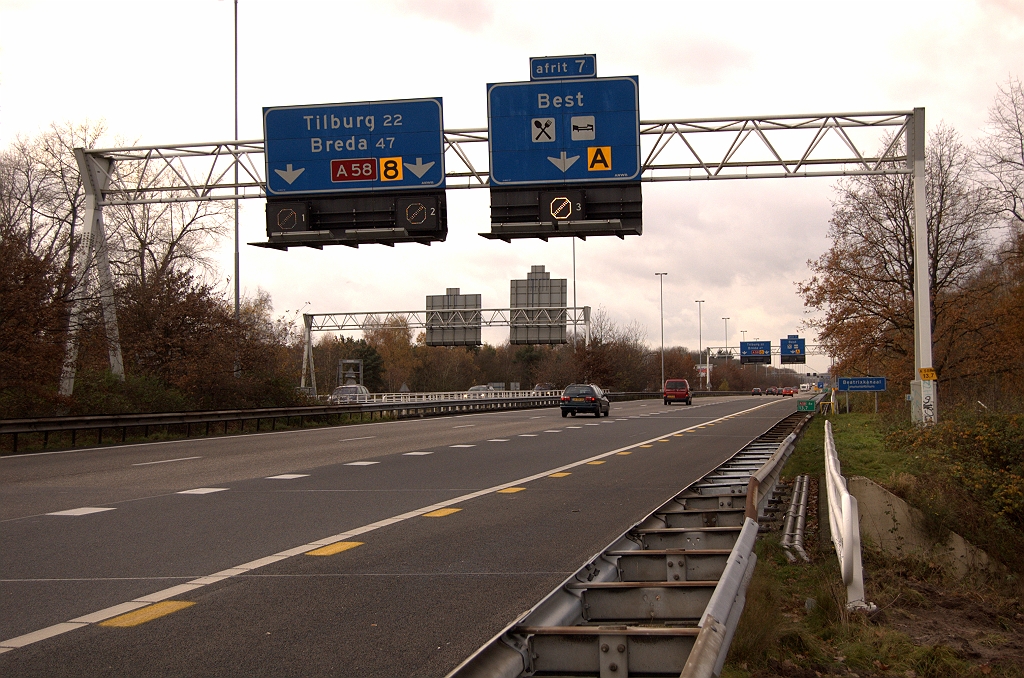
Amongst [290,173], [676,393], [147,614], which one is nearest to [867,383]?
[290,173]

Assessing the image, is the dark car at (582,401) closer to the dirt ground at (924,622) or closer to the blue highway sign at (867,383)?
the blue highway sign at (867,383)

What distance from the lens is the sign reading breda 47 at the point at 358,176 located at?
2419 centimetres

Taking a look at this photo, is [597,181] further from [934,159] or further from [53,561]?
[934,159]

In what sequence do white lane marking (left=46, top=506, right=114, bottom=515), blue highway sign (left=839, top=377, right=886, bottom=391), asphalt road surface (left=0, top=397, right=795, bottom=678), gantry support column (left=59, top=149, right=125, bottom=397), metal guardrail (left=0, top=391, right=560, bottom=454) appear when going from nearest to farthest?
asphalt road surface (left=0, top=397, right=795, bottom=678)
white lane marking (left=46, top=506, right=114, bottom=515)
metal guardrail (left=0, top=391, right=560, bottom=454)
gantry support column (left=59, top=149, right=125, bottom=397)
blue highway sign (left=839, top=377, right=886, bottom=391)

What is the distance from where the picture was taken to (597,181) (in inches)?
934

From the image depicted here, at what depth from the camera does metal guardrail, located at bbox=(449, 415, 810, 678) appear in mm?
3790

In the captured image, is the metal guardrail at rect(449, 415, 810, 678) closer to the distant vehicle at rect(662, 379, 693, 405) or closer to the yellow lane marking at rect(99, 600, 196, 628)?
the yellow lane marking at rect(99, 600, 196, 628)

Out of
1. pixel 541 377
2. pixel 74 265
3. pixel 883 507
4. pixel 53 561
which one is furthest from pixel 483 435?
pixel 541 377

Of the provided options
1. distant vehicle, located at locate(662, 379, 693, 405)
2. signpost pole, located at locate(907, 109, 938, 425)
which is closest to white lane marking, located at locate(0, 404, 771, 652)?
signpost pole, located at locate(907, 109, 938, 425)

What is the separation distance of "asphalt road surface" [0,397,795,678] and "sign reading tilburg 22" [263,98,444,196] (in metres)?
9.29

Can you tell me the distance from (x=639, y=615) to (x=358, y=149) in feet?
69.5

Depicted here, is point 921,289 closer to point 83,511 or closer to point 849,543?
point 849,543

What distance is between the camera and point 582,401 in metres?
40.1

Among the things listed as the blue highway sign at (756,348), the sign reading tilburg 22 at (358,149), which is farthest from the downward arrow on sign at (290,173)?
the blue highway sign at (756,348)
